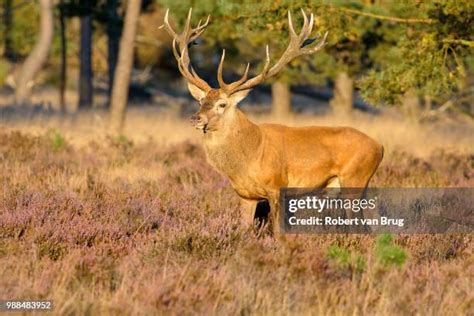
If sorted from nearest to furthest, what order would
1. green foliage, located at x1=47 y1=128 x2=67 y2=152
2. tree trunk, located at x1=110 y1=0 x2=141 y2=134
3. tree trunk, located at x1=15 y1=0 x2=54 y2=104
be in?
green foliage, located at x1=47 y1=128 x2=67 y2=152 → tree trunk, located at x1=110 y1=0 x2=141 y2=134 → tree trunk, located at x1=15 y1=0 x2=54 y2=104

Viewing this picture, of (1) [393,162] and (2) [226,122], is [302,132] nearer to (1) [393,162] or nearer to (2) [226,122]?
(2) [226,122]

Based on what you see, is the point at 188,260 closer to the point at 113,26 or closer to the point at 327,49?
the point at 327,49

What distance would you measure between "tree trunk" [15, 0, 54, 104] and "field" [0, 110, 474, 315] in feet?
44.1

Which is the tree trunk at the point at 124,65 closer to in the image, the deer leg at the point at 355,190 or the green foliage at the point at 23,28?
the deer leg at the point at 355,190

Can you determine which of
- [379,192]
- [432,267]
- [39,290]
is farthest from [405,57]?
[39,290]

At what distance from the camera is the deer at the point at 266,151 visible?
827cm

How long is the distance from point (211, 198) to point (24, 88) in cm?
1570

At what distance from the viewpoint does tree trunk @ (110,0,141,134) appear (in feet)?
58.4

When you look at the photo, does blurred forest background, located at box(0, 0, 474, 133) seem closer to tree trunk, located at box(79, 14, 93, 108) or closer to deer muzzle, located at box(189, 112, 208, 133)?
tree trunk, located at box(79, 14, 93, 108)

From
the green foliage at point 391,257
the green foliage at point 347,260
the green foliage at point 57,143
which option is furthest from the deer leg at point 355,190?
the green foliage at point 57,143

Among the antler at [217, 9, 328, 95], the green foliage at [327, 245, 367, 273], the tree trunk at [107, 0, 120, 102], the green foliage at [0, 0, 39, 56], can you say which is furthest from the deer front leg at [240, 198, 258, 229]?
the green foliage at [0, 0, 39, 56]

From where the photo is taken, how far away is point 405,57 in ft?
39.5

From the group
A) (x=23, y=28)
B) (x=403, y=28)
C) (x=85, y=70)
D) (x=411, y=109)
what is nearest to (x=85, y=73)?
(x=85, y=70)

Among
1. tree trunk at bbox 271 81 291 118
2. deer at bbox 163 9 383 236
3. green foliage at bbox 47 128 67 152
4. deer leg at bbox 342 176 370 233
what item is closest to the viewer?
deer at bbox 163 9 383 236
